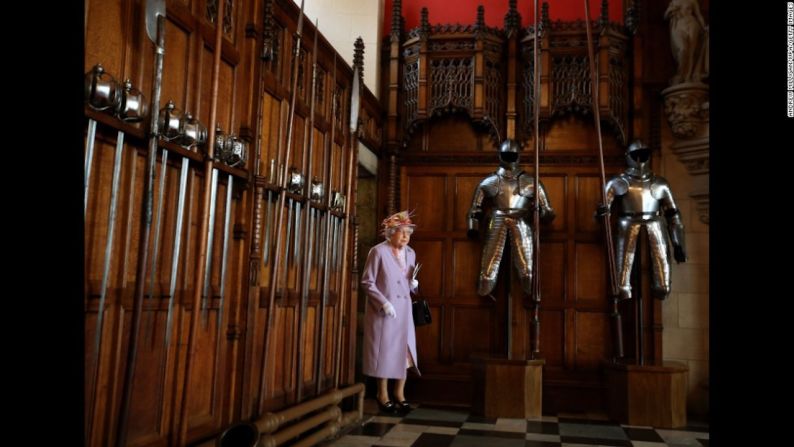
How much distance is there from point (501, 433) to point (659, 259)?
213cm

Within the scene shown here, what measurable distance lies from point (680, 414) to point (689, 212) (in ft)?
6.58

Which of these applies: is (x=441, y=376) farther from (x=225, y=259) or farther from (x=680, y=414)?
(x=225, y=259)

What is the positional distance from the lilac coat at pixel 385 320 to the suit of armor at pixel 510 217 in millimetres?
900

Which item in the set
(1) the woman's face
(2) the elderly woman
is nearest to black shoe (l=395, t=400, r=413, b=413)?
(2) the elderly woman

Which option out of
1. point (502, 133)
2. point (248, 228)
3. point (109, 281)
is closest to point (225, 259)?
point (248, 228)

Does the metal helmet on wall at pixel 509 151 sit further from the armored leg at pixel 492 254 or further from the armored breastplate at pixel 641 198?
the armored breastplate at pixel 641 198

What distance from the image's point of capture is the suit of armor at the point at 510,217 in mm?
5777

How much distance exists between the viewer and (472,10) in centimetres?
691

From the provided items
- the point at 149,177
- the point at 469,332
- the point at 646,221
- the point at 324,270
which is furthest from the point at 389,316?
the point at 149,177

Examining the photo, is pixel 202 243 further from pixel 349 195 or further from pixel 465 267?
pixel 465 267

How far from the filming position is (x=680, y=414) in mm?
4906

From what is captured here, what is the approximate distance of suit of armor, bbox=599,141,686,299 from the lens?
5609 mm

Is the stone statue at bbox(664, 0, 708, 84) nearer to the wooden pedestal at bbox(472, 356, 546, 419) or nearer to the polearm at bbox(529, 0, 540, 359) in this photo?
the polearm at bbox(529, 0, 540, 359)

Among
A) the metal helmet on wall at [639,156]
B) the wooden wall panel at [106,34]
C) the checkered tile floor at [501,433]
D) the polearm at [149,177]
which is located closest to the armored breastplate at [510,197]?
the metal helmet on wall at [639,156]
